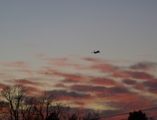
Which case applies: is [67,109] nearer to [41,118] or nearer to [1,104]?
[41,118]

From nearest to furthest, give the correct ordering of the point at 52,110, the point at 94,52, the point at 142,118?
the point at 94,52
the point at 142,118
the point at 52,110

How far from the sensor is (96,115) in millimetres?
133125

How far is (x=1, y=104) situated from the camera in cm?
10462

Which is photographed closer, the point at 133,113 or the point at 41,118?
the point at 133,113

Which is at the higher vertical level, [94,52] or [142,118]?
[94,52]

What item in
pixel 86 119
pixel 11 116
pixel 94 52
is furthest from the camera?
pixel 86 119

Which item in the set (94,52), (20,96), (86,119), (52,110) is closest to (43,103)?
(52,110)

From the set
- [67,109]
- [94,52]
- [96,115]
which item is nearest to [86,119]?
[96,115]

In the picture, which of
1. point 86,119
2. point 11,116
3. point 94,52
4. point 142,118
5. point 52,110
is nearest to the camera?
point 94,52

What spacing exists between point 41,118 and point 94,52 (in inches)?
1680

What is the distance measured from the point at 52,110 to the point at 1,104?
54.8 feet

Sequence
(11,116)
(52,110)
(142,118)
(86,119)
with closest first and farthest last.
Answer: (142,118) < (11,116) < (52,110) < (86,119)

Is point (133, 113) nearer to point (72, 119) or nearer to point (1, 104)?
point (72, 119)

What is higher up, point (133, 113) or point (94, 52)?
point (94, 52)
